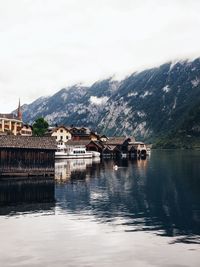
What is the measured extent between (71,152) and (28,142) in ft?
256

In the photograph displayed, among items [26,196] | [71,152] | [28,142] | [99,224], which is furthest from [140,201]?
[71,152]

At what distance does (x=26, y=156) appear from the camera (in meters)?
89.9

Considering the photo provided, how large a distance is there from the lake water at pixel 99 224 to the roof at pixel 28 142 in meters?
9.39

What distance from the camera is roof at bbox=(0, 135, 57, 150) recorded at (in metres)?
88.5

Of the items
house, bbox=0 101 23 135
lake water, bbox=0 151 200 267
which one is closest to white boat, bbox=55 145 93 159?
house, bbox=0 101 23 135

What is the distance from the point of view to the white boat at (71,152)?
16325cm

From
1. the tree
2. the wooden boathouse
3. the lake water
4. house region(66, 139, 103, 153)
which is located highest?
the tree

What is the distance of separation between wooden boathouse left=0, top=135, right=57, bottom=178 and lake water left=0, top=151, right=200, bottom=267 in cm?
696

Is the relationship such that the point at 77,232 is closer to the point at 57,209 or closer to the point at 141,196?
the point at 57,209

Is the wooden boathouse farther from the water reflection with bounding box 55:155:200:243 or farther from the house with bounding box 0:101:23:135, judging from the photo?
the house with bounding box 0:101:23:135

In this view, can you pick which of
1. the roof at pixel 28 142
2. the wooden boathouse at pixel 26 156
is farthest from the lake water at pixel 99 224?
the roof at pixel 28 142

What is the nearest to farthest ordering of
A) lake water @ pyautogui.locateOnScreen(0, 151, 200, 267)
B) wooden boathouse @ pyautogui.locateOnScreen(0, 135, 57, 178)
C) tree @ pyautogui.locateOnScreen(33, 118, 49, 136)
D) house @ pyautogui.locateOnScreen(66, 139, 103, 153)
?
lake water @ pyautogui.locateOnScreen(0, 151, 200, 267), wooden boathouse @ pyautogui.locateOnScreen(0, 135, 57, 178), tree @ pyautogui.locateOnScreen(33, 118, 49, 136), house @ pyautogui.locateOnScreen(66, 139, 103, 153)

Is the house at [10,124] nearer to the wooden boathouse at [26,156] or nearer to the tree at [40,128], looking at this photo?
the tree at [40,128]

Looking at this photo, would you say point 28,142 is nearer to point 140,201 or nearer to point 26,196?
point 26,196
